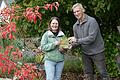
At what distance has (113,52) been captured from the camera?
8805 mm

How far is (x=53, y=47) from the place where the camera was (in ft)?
21.5

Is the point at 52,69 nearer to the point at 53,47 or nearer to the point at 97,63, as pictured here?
the point at 53,47

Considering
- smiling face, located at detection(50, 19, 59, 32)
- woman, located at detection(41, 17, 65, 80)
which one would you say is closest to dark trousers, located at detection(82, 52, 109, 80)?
woman, located at detection(41, 17, 65, 80)

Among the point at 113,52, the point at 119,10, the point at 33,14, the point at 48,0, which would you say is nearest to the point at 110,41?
the point at 113,52

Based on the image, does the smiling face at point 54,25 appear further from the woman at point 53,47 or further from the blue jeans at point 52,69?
the blue jeans at point 52,69

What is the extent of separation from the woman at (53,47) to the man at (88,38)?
0.94 ft

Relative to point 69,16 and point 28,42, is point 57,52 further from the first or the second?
point 28,42

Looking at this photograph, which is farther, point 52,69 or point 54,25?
point 52,69

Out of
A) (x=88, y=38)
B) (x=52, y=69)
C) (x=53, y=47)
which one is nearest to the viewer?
(x=88, y=38)

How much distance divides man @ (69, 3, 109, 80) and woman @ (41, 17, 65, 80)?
29cm

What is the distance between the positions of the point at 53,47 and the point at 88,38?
25.7 inches

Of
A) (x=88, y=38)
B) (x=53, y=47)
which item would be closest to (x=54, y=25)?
(x=53, y=47)

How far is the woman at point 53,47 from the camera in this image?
21.6 ft

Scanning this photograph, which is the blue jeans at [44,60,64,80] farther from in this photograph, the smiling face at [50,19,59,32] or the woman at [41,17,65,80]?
the smiling face at [50,19,59,32]
